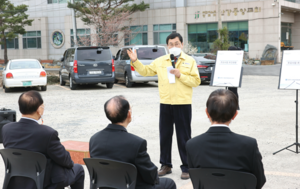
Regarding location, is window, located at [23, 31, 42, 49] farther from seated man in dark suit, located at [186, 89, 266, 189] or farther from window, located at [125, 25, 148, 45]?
seated man in dark suit, located at [186, 89, 266, 189]

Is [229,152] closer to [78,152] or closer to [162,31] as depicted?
[78,152]

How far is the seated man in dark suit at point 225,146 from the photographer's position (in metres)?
2.70

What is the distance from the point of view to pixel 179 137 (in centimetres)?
511

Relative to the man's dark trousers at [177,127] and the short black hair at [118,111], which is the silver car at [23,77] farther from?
the short black hair at [118,111]

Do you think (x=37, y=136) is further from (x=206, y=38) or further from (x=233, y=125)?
(x=206, y=38)

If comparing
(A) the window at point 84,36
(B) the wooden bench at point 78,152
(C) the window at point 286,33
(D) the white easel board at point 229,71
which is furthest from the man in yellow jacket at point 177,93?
(C) the window at point 286,33

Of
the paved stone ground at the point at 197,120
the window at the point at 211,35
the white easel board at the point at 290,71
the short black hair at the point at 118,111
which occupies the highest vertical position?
the window at the point at 211,35

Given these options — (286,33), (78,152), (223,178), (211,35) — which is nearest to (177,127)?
(78,152)

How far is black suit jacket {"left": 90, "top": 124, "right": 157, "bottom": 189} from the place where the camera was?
2996 mm

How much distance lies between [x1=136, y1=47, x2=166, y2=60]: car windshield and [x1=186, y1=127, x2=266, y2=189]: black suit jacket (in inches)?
580

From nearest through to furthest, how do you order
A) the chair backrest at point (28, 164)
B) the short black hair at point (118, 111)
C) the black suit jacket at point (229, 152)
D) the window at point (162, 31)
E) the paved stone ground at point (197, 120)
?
the black suit jacket at point (229, 152) < the short black hair at point (118, 111) < the chair backrest at point (28, 164) < the paved stone ground at point (197, 120) < the window at point (162, 31)

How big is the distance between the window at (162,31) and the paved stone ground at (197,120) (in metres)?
27.8

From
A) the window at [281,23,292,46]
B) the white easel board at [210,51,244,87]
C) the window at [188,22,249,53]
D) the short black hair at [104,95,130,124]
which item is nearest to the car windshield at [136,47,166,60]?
the white easel board at [210,51,244,87]

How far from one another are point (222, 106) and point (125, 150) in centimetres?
82
